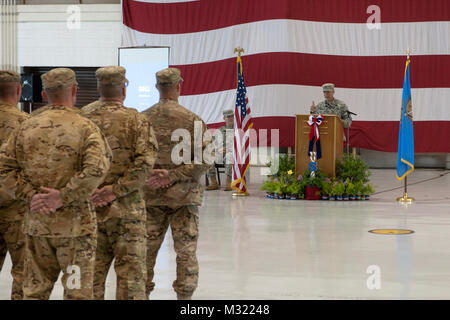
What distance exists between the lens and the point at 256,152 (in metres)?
15.6

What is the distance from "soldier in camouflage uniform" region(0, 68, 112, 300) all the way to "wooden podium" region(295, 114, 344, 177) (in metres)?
8.00

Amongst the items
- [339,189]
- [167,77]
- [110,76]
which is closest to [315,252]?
[167,77]

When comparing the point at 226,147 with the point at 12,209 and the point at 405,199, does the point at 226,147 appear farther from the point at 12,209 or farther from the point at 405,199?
the point at 12,209

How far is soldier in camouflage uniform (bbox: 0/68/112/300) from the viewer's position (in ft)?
10.1

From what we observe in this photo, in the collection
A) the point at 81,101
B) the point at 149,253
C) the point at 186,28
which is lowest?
the point at 149,253

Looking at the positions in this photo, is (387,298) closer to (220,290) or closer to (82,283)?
(220,290)

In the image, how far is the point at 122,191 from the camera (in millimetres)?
3549

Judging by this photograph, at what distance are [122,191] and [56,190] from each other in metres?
0.53

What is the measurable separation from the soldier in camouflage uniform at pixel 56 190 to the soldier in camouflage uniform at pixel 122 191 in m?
0.40

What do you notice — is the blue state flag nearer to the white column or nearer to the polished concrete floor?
the polished concrete floor

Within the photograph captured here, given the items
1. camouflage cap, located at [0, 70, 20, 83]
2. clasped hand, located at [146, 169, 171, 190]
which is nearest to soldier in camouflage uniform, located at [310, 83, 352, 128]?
clasped hand, located at [146, 169, 171, 190]

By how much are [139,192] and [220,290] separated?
1446 mm

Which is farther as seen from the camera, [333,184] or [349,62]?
[349,62]
